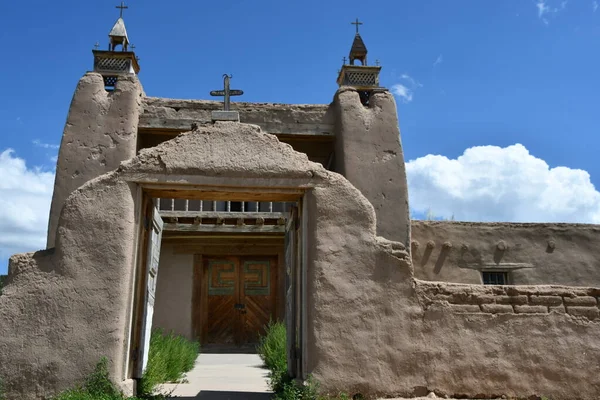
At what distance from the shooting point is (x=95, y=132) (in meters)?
12.1

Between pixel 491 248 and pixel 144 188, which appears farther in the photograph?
pixel 491 248

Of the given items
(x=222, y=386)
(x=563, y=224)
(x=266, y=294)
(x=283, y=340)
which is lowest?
(x=222, y=386)

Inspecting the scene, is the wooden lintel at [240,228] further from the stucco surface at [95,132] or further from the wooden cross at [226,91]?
the wooden cross at [226,91]

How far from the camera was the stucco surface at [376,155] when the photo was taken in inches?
Answer: 482

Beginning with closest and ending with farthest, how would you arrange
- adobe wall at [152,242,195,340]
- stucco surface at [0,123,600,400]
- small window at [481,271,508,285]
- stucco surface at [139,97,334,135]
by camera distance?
1. stucco surface at [0,123,600,400]
2. stucco surface at [139,97,334,135]
3. small window at [481,271,508,285]
4. adobe wall at [152,242,195,340]

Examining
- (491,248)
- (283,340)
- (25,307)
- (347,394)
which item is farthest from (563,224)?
(25,307)

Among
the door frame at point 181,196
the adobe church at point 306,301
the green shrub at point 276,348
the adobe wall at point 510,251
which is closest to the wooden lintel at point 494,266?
the adobe wall at point 510,251

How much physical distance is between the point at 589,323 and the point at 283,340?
5617 mm

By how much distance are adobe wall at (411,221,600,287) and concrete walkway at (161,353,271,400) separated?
14.7 feet

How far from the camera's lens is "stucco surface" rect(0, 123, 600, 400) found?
5738 mm

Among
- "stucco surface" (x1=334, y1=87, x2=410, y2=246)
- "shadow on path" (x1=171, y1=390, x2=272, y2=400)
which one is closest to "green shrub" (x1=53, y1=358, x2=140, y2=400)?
"shadow on path" (x1=171, y1=390, x2=272, y2=400)

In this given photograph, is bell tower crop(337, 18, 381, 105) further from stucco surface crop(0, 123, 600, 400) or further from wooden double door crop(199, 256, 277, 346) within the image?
stucco surface crop(0, 123, 600, 400)

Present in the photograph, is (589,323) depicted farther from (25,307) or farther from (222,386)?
(25,307)

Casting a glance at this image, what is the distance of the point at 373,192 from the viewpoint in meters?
12.3
